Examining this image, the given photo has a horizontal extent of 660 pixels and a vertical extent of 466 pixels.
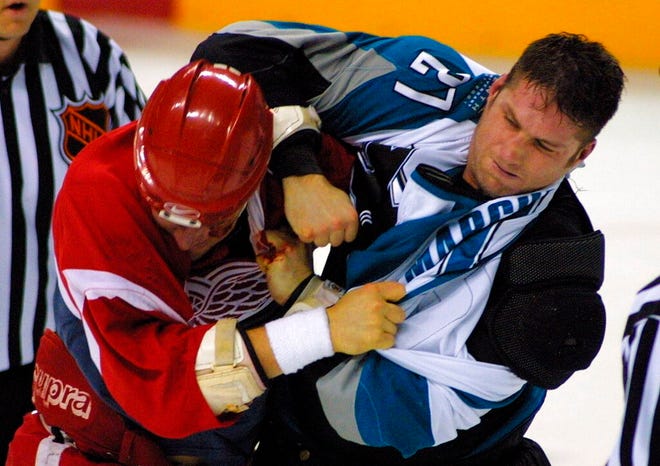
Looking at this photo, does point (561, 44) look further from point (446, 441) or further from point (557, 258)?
point (446, 441)

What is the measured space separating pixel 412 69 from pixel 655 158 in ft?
9.68

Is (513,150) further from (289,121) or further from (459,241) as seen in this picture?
(289,121)

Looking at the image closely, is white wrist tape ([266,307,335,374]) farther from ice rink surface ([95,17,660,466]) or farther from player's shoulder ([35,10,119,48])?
player's shoulder ([35,10,119,48])

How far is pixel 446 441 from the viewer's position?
1590 mm

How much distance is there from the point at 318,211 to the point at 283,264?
121 millimetres

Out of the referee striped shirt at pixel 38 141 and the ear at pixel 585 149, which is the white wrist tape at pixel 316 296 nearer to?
the ear at pixel 585 149

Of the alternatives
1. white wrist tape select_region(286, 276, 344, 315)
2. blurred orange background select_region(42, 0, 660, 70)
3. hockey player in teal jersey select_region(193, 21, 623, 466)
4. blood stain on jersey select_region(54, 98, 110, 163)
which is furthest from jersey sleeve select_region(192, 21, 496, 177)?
blurred orange background select_region(42, 0, 660, 70)

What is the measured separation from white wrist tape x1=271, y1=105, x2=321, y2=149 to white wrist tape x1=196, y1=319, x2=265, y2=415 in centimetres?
32

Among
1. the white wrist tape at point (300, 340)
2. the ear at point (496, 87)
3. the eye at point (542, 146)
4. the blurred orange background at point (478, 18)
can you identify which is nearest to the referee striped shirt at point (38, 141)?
the white wrist tape at point (300, 340)

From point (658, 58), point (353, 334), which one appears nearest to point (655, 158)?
point (658, 58)

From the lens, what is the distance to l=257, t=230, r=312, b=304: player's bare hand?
1632 mm

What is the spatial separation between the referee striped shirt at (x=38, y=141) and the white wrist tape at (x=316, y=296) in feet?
2.34

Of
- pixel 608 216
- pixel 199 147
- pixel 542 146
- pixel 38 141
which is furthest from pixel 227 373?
pixel 608 216

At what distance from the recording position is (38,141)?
2088 millimetres
